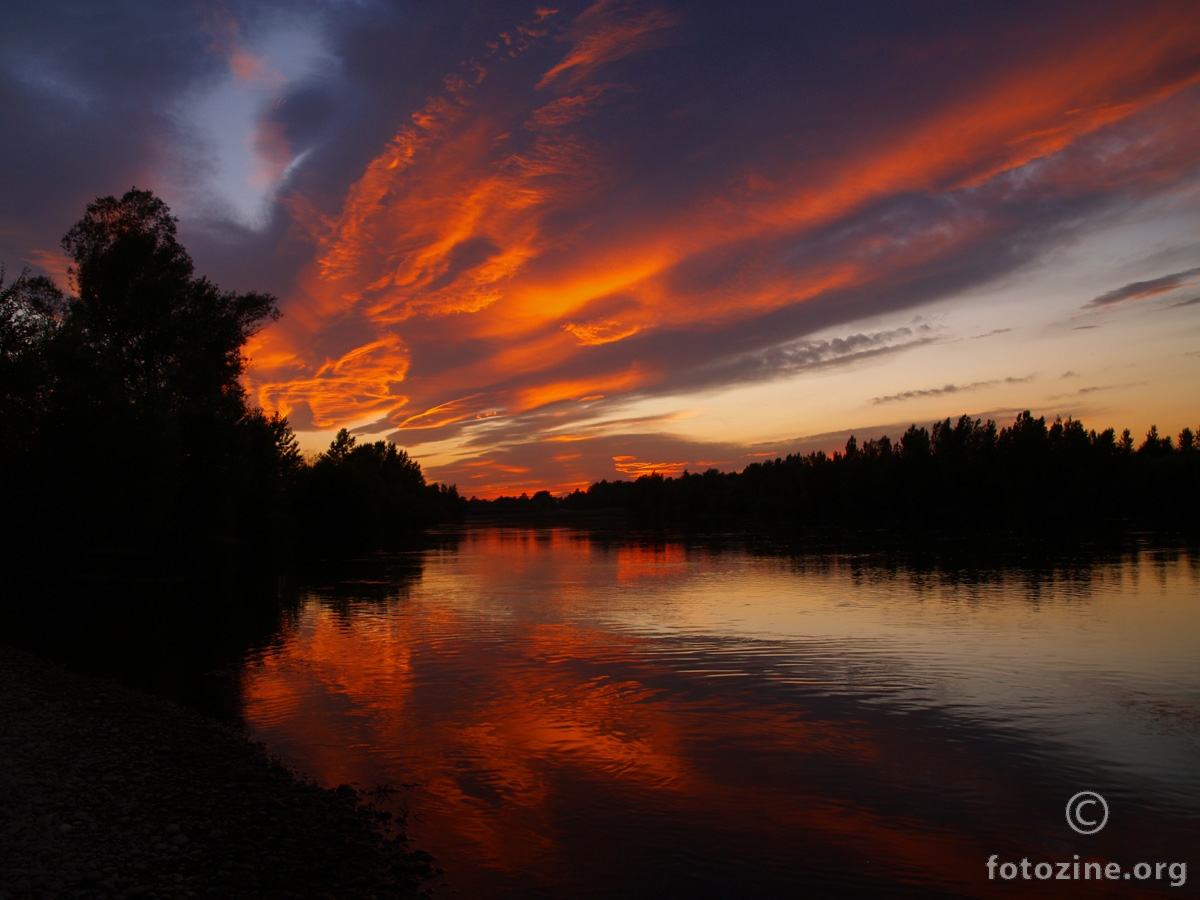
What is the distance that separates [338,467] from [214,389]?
5606cm

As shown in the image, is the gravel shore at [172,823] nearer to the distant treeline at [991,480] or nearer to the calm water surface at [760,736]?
the calm water surface at [760,736]

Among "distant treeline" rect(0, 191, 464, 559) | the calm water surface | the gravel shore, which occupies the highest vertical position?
"distant treeline" rect(0, 191, 464, 559)

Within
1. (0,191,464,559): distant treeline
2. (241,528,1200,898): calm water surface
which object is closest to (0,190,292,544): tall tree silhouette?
(0,191,464,559): distant treeline

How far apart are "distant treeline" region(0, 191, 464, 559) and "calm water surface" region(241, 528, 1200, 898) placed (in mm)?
17649

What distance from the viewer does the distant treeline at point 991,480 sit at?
11106 centimetres

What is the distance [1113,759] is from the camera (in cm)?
1210

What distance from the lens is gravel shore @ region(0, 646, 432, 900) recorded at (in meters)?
7.23

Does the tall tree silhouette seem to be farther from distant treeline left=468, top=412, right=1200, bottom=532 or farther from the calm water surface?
distant treeline left=468, top=412, right=1200, bottom=532

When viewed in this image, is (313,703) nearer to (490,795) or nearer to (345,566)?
(490,795)

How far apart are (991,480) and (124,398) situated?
127280 mm

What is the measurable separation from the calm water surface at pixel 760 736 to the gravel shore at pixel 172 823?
2.65 feet

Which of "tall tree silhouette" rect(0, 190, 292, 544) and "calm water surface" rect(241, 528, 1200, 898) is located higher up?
"tall tree silhouette" rect(0, 190, 292, 544)

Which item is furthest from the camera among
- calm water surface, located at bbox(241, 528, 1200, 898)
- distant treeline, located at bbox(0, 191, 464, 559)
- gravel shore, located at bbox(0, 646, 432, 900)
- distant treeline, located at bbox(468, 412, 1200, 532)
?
distant treeline, located at bbox(468, 412, 1200, 532)

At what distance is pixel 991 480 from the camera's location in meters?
127
